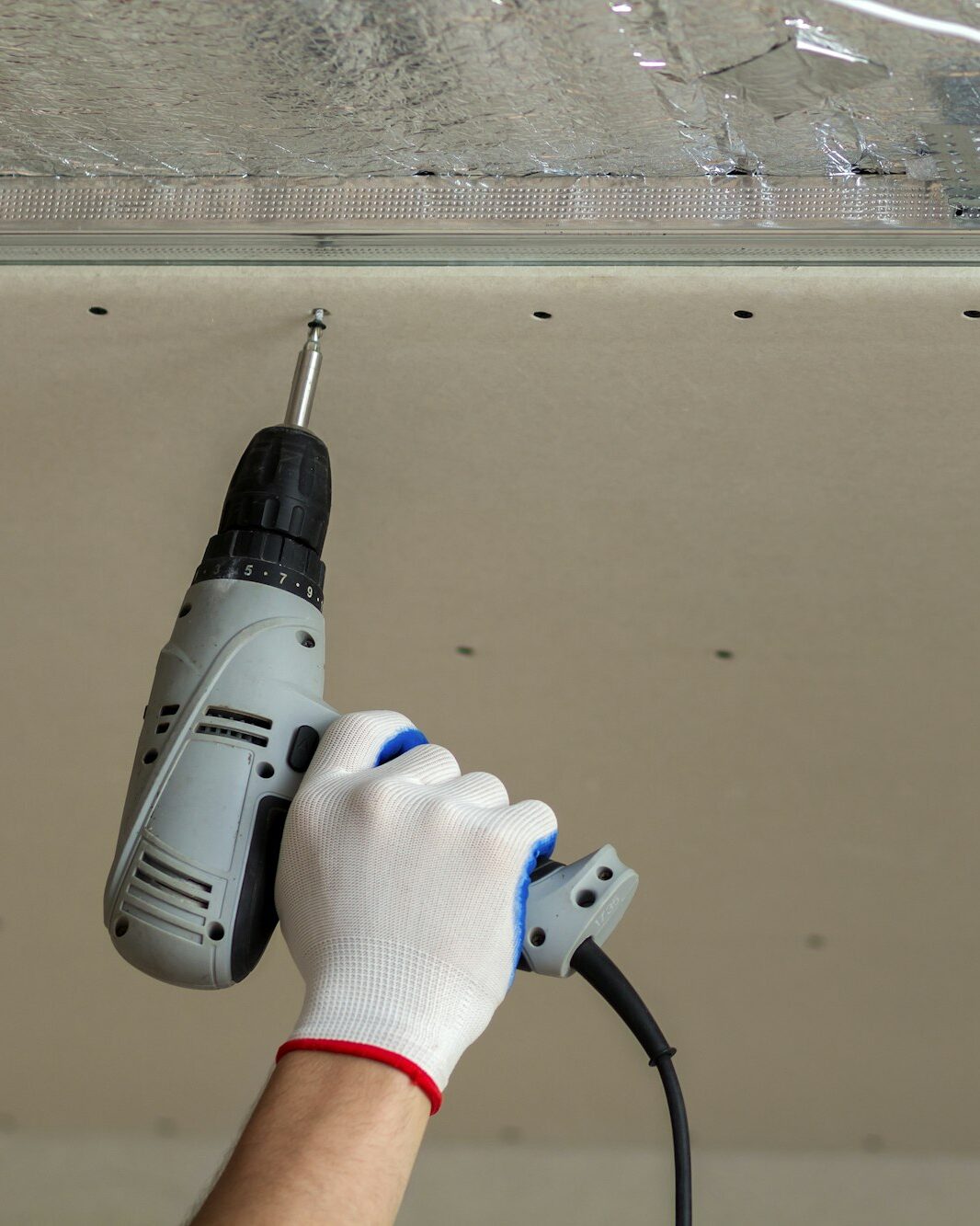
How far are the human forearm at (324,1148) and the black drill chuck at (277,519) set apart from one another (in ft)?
1.19

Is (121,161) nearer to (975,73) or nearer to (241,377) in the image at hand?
(241,377)

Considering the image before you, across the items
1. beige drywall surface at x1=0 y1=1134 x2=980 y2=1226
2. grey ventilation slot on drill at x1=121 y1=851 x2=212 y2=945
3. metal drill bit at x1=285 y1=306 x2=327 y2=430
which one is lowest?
beige drywall surface at x1=0 y1=1134 x2=980 y2=1226

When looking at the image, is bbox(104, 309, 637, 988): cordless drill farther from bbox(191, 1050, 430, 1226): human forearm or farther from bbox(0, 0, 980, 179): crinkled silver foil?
bbox(0, 0, 980, 179): crinkled silver foil

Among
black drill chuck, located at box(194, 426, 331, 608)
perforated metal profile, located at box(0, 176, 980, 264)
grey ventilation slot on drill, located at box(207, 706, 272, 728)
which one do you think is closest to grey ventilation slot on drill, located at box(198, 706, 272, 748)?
grey ventilation slot on drill, located at box(207, 706, 272, 728)

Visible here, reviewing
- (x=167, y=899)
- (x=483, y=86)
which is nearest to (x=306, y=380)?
(x=483, y=86)

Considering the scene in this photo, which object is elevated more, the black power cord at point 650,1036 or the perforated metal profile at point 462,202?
the perforated metal profile at point 462,202

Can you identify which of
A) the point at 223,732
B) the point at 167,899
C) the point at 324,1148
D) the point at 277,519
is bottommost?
the point at 324,1148

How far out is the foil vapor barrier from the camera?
84 cm

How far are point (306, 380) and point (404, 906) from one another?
0.52 meters

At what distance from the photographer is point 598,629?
171cm

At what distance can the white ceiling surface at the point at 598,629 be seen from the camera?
122 centimetres

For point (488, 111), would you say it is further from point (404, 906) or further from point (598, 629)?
point (598, 629)

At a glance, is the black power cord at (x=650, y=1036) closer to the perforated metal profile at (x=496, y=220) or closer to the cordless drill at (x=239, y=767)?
the cordless drill at (x=239, y=767)

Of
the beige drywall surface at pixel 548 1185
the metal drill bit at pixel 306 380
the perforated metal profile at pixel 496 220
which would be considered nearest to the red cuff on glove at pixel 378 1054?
the metal drill bit at pixel 306 380
